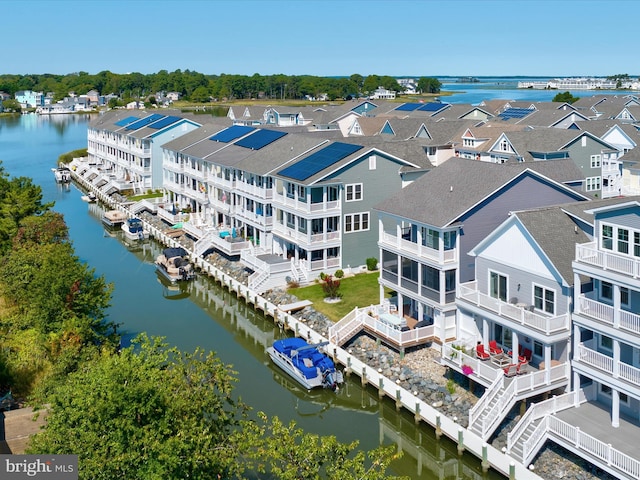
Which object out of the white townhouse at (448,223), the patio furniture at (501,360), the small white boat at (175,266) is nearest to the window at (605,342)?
the patio furniture at (501,360)

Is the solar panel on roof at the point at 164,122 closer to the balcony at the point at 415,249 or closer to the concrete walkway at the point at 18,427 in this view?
the balcony at the point at 415,249

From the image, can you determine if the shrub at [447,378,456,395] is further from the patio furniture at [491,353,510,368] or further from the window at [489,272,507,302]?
the window at [489,272,507,302]

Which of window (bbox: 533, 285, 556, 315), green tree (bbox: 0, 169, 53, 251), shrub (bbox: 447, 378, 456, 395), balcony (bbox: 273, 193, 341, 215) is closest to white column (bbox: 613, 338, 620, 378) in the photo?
window (bbox: 533, 285, 556, 315)

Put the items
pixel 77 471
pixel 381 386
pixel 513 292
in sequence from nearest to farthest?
pixel 77 471
pixel 513 292
pixel 381 386

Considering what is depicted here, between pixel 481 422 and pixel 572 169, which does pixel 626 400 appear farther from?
pixel 572 169

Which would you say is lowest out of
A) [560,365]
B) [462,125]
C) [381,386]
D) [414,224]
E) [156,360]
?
[381,386]

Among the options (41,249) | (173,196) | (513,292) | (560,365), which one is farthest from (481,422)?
(173,196)
